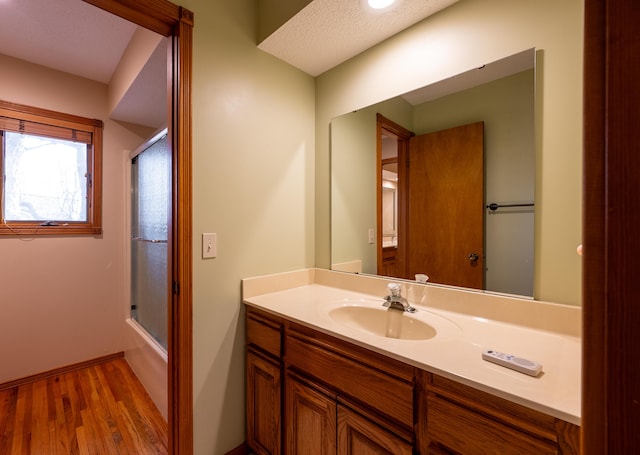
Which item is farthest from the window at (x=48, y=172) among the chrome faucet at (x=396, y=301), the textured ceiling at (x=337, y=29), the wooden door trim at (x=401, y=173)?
the chrome faucet at (x=396, y=301)

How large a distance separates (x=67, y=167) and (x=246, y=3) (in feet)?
6.95

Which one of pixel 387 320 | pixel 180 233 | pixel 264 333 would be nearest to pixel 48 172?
pixel 180 233

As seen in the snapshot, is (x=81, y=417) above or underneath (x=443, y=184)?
underneath

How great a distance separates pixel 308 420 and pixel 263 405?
12.8 inches

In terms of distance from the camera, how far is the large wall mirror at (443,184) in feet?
3.61

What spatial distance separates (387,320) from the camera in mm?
1297

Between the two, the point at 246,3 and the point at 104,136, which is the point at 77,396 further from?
the point at 246,3

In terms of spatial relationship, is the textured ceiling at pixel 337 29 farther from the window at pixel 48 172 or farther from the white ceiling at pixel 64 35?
the window at pixel 48 172

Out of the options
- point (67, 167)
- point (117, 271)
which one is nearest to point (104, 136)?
point (67, 167)

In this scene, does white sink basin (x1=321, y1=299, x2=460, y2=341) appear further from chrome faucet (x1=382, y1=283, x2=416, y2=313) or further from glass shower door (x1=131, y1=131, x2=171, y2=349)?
glass shower door (x1=131, y1=131, x2=171, y2=349)

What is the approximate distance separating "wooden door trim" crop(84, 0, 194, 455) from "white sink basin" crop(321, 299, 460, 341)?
2.13ft

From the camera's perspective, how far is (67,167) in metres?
2.41

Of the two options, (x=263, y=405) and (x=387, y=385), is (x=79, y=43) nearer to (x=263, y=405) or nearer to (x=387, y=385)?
(x=263, y=405)

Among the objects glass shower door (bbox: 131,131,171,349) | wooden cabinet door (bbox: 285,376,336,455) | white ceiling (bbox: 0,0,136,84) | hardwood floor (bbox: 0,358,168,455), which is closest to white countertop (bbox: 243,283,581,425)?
wooden cabinet door (bbox: 285,376,336,455)
